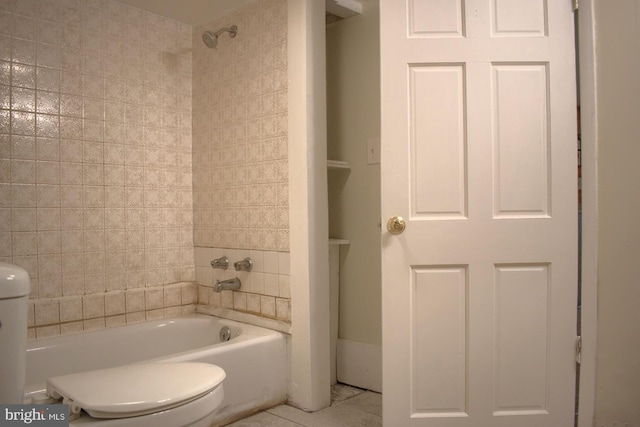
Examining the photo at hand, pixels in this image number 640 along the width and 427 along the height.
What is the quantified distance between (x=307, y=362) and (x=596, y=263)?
51.8 inches

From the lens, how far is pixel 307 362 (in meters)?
2.27

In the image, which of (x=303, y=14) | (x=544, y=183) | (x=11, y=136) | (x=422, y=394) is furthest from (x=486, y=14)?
(x=11, y=136)

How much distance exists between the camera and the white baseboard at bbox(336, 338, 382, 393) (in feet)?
8.44

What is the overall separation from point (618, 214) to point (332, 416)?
1.49 meters

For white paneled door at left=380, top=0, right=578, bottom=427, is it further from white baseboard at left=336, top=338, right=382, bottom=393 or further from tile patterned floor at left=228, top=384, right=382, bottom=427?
white baseboard at left=336, top=338, right=382, bottom=393

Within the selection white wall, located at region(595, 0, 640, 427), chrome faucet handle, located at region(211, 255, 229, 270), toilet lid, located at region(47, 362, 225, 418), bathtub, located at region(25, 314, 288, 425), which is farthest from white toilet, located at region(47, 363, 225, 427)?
white wall, located at region(595, 0, 640, 427)

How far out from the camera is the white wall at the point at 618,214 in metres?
1.76

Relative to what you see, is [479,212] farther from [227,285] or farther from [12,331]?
[12,331]

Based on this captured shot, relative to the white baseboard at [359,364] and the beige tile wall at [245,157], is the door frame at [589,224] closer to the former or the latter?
the white baseboard at [359,364]

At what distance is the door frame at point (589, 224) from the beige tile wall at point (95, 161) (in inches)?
82.1

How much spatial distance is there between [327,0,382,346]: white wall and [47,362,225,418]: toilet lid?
1.32m

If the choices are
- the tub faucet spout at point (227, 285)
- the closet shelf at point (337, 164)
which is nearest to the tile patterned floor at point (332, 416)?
the tub faucet spout at point (227, 285)

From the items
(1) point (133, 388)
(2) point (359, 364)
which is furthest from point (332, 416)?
(1) point (133, 388)

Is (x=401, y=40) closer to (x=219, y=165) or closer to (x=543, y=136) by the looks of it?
(x=543, y=136)
